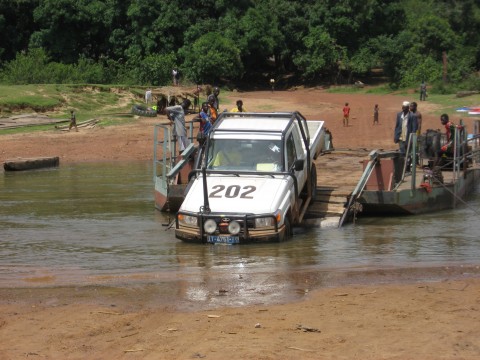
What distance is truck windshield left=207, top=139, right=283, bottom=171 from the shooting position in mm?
14289

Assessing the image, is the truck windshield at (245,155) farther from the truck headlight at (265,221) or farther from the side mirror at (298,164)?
the truck headlight at (265,221)

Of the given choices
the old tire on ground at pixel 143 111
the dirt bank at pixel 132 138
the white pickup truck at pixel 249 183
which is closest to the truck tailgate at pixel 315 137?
the white pickup truck at pixel 249 183

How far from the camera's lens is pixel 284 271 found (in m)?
11.5

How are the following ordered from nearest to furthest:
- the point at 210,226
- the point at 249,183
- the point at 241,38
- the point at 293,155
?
the point at 210,226
the point at 249,183
the point at 293,155
the point at 241,38

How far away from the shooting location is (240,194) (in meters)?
13.5

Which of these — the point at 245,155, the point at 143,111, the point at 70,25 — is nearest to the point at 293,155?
the point at 245,155

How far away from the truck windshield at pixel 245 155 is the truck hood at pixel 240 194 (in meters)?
0.28

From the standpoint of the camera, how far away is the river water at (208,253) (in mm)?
10961

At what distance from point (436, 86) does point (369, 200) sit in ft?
109

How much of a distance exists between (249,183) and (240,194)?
36cm

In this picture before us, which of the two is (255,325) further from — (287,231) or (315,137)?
(315,137)

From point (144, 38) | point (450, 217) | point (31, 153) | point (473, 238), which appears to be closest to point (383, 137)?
point (31, 153)

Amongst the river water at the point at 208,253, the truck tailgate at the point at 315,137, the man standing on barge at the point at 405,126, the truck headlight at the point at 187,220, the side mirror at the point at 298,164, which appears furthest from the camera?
the man standing on barge at the point at 405,126

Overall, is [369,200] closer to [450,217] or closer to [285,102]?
[450,217]
